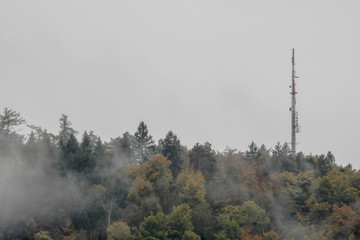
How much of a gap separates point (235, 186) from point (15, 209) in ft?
105

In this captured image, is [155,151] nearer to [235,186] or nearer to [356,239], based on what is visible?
[235,186]

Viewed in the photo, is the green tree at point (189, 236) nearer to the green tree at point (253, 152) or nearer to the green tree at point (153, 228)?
the green tree at point (153, 228)

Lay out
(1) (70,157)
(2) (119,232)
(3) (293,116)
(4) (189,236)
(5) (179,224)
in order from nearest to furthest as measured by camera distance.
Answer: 1. (2) (119,232)
2. (4) (189,236)
3. (5) (179,224)
4. (1) (70,157)
5. (3) (293,116)

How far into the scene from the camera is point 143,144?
102 meters

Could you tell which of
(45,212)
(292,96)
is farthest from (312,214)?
(45,212)

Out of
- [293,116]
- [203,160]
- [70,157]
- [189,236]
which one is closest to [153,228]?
[189,236]

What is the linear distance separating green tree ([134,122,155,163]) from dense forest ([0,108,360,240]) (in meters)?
2.40

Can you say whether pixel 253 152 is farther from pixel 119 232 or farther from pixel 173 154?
pixel 119 232

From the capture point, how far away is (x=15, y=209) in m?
80.4

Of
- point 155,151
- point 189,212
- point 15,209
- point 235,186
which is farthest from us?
point 155,151

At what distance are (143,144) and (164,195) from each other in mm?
15868

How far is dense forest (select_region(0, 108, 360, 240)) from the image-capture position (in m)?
81.6

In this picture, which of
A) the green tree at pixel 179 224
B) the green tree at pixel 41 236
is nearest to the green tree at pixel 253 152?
the green tree at pixel 179 224

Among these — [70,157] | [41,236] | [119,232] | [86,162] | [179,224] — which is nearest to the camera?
[41,236]
